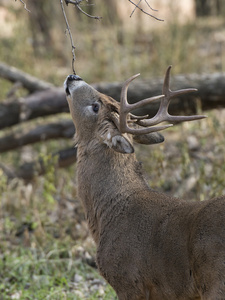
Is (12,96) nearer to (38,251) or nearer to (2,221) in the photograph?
(2,221)

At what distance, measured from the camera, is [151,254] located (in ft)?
13.0

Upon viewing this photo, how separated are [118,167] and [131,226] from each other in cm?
57

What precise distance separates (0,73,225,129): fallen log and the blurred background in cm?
2

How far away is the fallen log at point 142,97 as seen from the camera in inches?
295

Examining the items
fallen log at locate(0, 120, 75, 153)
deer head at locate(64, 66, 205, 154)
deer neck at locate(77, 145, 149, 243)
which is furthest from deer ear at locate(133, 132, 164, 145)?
fallen log at locate(0, 120, 75, 153)

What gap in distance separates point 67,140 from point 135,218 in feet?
16.2

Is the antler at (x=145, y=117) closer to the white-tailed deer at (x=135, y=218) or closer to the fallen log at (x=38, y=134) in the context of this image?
the white-tailed deer at (x=135, y=218)

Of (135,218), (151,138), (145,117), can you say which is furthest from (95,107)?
(135,218)

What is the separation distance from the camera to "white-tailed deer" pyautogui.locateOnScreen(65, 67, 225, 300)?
140 inches

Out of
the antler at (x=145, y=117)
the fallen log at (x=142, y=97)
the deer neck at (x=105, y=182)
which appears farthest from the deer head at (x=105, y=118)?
the fallen log at (x=142, y=97)

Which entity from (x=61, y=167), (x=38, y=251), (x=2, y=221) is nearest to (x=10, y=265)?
(x=38, y=251)

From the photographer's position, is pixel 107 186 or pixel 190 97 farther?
pixel 190 97

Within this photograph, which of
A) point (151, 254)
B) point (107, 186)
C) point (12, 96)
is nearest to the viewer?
point (151, 254)

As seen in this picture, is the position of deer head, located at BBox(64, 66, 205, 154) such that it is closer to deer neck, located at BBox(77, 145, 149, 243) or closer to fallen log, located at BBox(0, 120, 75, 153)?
deer neck, located at BBox(77, 145, 149, 243)
